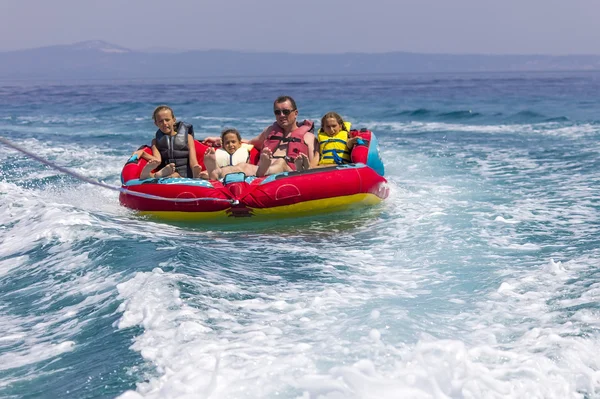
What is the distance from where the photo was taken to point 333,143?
721cm

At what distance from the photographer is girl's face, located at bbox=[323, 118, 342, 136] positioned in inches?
281

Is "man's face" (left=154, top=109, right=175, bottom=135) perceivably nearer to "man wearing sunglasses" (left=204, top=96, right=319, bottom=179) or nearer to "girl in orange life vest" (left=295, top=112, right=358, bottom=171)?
"man wearing sunglasses" (left=204, top=96, right=319, bottom=179)

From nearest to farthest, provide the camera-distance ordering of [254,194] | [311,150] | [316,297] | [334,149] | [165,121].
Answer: [316,297], [254,194], [165,121], [311,150], [334,149]

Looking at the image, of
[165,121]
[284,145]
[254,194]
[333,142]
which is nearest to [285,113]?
[284,145]

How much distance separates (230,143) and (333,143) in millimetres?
1072

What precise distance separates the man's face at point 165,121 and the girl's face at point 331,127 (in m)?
1.54

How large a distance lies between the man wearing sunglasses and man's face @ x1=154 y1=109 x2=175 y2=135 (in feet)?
1.86

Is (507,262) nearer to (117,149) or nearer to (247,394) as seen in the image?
(247,394)

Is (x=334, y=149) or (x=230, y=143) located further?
(x=334, y=149)

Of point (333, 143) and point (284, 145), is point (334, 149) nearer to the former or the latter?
point (333, 143)

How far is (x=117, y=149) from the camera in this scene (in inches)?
530

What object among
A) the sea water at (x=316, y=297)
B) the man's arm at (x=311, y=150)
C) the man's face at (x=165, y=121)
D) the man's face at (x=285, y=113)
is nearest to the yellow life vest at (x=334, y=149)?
the man's arm at (x=311, y=150)

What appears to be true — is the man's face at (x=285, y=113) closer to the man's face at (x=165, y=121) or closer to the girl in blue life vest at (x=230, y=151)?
the girl in blue life vest at (x=230, y=151)

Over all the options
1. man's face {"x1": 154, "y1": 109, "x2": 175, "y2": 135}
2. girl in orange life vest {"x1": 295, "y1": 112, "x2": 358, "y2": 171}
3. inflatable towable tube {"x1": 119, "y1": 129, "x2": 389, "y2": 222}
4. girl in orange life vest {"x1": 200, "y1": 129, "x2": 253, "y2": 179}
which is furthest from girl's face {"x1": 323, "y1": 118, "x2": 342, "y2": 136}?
man's face {"x1": 154, "y1": 109, "x2": 175, "y2": 135}
